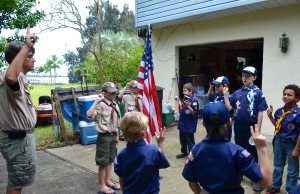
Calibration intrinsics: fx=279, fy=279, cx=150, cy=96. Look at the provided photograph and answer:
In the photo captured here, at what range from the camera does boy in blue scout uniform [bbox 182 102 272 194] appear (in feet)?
6.07

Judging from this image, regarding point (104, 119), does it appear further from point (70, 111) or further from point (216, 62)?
point (216, 62)

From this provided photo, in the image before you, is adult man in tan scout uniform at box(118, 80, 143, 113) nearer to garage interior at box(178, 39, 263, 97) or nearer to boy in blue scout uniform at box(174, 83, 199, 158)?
boy in blue scout uniform at box(174, 83, 199, 158)

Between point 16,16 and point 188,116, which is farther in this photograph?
point 16,16

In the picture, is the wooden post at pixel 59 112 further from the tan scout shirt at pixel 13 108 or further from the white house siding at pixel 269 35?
the white house siding at pixel 269 35

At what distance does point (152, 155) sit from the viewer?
245 cm

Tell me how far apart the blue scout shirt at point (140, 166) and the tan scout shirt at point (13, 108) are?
1.00 metres

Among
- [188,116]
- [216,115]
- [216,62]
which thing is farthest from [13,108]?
[216,62]

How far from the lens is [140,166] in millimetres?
2412

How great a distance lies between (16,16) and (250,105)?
611 centimetres

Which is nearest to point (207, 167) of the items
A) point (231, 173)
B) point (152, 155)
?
point (231, 173)

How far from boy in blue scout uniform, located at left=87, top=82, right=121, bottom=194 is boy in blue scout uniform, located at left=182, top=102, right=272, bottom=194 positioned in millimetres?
2244

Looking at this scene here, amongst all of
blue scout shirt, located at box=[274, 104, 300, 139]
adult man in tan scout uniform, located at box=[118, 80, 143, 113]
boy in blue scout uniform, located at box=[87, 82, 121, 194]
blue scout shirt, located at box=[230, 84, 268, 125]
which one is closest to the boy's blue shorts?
boy in blue scout uniform, located at box=[87, 82, 121, 194]

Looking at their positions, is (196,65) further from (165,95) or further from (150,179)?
(150,179)

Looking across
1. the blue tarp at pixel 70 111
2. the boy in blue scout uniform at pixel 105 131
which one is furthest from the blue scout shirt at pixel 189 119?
the blue tarp at pixel 70 111
